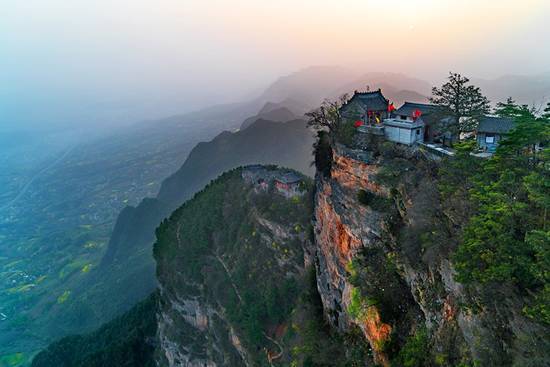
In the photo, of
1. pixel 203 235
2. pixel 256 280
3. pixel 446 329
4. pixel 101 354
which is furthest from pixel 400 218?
pixel 101 354

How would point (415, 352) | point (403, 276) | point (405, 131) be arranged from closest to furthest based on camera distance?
1. point (415, 352)
2. point (403, 276)
3. point (405, 131)

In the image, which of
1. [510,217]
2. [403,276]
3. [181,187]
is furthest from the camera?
[181,187]

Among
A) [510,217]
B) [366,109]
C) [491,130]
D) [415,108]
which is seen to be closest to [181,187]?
[366,109]

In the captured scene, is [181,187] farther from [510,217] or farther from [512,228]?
[512,228]

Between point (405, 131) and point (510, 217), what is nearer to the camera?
point (510, 217)

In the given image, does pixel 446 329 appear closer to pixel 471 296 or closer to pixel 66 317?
pixel 471 296

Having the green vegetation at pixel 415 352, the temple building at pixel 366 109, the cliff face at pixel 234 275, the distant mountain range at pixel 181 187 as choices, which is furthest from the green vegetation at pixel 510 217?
the distant mountain range at pixel 181 187

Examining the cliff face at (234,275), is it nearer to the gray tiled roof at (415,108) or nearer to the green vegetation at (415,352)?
the gray tiled roof at (415,108)

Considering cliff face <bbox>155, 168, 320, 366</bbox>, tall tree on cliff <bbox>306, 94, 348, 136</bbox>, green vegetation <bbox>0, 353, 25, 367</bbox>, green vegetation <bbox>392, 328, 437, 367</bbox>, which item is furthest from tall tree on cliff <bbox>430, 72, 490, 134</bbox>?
green vegetation <bbox>0, 353, 25, 367</bbox>
